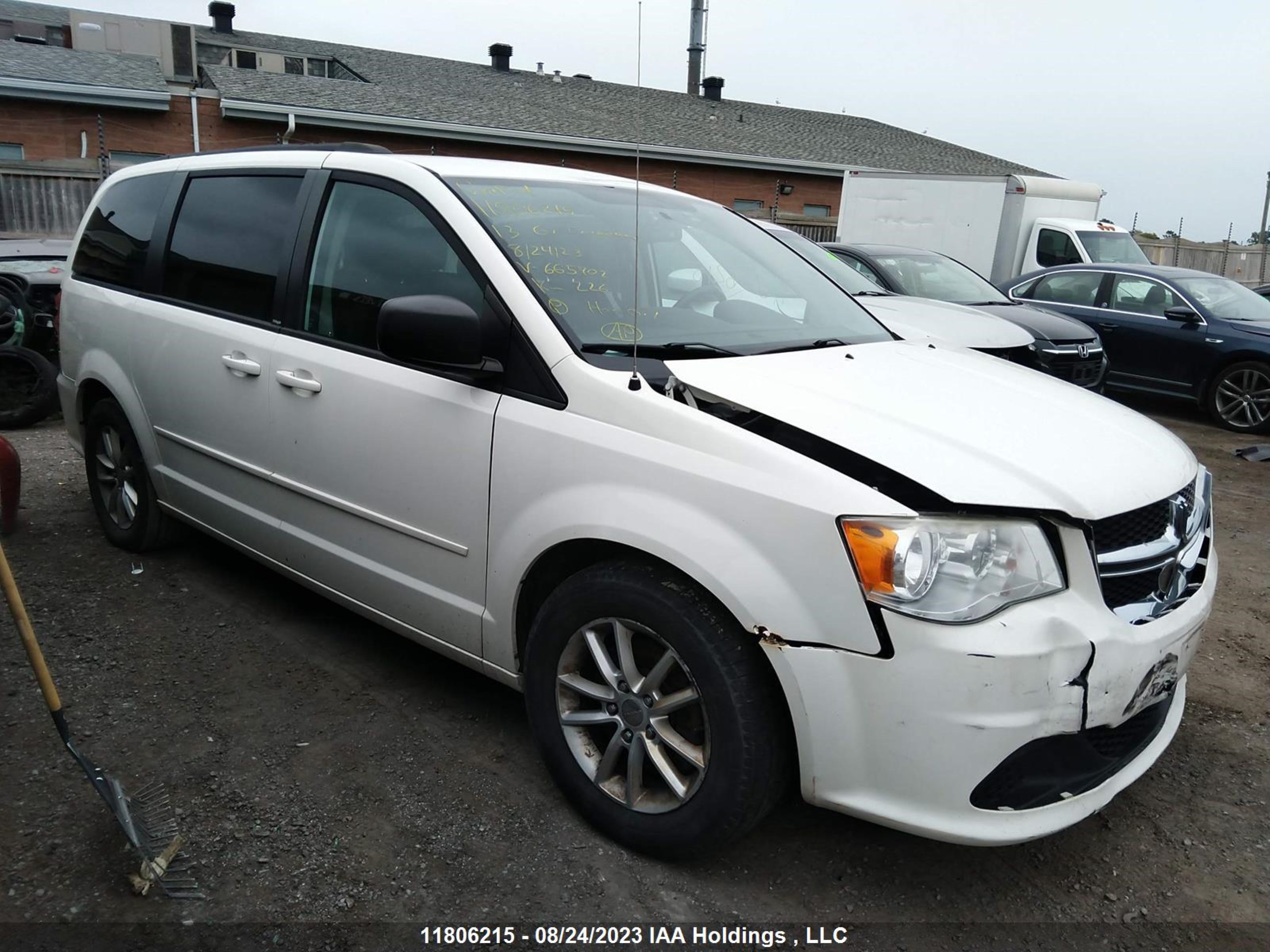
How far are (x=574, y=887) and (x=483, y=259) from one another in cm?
174

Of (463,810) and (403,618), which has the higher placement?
(403,618)

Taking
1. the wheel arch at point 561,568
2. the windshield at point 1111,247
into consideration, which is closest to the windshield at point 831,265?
the wheel arch at point 561,568

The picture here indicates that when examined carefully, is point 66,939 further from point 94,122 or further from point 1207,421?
point 94,122

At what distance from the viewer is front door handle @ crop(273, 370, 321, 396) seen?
3295 mm

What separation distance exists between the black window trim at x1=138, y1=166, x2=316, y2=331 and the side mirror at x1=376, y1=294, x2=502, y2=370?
99 cm

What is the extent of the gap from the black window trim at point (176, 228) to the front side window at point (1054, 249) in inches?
464

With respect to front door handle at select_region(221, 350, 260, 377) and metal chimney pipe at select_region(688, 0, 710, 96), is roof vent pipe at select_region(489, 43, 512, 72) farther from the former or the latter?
front door handle at select_region(221, 350, 260, 377)

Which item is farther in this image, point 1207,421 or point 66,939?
point 1207,421

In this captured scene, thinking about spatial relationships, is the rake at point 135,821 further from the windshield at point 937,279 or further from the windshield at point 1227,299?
the windshield at point 1227,299

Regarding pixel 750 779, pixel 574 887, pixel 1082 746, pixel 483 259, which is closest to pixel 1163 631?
pixel 1082 746

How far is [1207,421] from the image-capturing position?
33.6ft

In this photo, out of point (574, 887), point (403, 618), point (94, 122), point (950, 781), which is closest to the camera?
point (950, 781)

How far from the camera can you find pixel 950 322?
7.54 metres

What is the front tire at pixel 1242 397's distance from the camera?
370 inches
